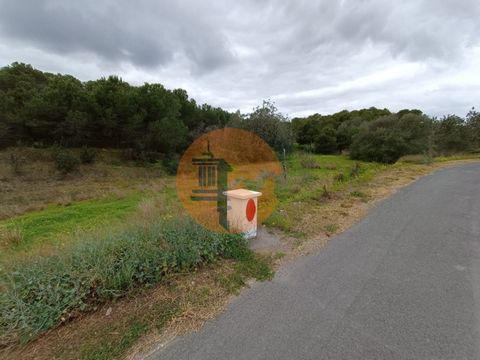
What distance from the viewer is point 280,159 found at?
40.3 ft

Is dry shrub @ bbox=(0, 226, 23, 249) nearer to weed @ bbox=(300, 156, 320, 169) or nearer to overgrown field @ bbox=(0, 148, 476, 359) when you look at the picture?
overgrown field @ bbox=(0, 148, 476, 359)

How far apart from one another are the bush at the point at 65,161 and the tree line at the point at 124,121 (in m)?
2.20

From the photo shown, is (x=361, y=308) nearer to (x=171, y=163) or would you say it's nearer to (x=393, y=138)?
(x=171, y=163)

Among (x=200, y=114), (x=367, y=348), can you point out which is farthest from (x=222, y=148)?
(x=200, y=114)

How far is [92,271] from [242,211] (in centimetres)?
203

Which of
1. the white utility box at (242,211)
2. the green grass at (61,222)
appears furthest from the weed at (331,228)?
the green grass at (61,222)

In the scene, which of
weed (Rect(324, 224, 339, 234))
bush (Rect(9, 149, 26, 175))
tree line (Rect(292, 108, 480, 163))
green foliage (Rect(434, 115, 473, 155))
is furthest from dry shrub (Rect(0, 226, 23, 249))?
green foliage (Rect(434, 115, 473, 155))

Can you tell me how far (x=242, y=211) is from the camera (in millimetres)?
3576

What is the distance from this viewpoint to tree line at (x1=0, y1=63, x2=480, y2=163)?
1505cm

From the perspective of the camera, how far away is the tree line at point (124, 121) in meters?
15.1

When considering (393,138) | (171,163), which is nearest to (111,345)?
(171,163)

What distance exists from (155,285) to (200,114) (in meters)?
23.3

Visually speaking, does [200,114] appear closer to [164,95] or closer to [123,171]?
[164,95]

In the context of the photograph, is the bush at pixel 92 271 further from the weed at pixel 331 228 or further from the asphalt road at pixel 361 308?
the weed at pixel 331 228
